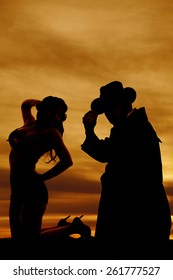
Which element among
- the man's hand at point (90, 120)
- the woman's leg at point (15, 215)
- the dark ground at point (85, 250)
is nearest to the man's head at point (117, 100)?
the man's hand at point (90, 120)

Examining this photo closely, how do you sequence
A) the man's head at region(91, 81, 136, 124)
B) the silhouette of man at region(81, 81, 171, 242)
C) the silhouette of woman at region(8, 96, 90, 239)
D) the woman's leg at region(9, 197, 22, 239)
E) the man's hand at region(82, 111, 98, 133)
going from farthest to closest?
the woman's leg at region(9, 197, 22, 239) < the silhouette of woman at region(8, 96, 90, 239) < the man's hand at region(82, 111, 98, 133) < the man's head at region(91, 81, 136, 124) < the silhouette of man at region(81, 81, 171, 242)

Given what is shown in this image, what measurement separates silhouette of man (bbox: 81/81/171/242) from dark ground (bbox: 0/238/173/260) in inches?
2.8

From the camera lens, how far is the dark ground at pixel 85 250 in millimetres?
3597

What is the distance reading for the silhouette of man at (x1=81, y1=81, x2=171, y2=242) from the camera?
351cm

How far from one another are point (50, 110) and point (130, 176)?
2089mm

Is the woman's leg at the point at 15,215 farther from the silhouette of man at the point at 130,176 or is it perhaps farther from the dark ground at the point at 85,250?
the silhouette of man at the point at 130,176

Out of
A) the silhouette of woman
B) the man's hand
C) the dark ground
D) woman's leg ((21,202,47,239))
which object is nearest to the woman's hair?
the silhouette of woman

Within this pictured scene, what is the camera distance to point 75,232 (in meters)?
6.45

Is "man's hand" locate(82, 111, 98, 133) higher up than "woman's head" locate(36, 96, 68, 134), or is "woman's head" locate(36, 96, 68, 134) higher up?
"woman's head" locate(36, 96, 68, 134)

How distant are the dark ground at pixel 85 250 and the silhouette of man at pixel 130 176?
7cm

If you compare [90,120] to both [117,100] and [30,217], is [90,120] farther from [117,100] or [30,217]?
[30,217]

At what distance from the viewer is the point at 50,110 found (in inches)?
213

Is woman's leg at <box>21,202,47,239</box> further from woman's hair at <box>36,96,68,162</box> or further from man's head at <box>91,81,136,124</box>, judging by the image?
man's head at <box>91,81,136,124</box>
